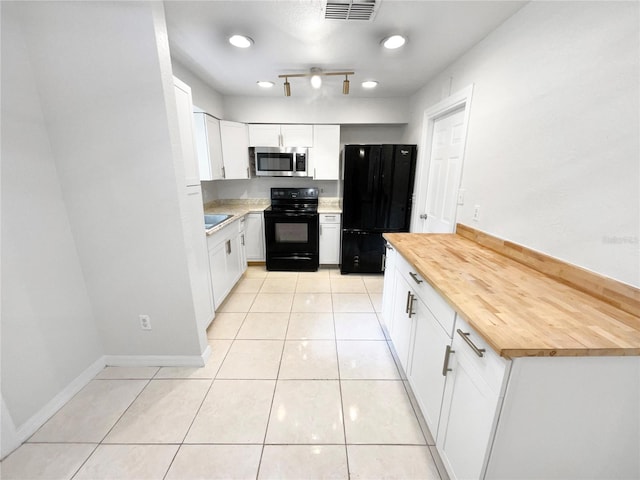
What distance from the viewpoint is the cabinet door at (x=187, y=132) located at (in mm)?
1822

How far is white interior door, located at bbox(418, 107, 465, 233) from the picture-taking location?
7.51 feet

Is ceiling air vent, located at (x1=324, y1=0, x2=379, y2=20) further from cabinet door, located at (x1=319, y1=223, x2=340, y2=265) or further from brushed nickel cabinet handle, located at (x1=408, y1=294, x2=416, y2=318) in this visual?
cabinet door, located at (x1=319, y1=223, x2=340, y2=265)

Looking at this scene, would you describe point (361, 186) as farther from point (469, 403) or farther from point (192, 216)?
point (469, 403)

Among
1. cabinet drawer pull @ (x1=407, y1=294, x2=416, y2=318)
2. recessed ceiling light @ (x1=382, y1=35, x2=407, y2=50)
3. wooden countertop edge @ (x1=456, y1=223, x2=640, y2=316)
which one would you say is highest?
recessed ceiling light @ (x1=382, y1=35, x2=407, y2=50)

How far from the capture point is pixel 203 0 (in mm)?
1503

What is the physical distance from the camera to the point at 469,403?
0.95 metres

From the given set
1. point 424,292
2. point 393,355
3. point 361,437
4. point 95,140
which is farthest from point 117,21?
point 393,355

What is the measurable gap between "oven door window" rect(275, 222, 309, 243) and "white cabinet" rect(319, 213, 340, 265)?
0.25 metres

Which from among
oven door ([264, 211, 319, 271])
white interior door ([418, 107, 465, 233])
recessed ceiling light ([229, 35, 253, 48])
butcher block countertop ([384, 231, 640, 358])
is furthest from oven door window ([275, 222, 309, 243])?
butcher block countertop ([384, 231, 640, 358])

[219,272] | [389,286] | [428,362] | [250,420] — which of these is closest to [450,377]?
[428,362]

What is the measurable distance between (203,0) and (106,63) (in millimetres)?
680

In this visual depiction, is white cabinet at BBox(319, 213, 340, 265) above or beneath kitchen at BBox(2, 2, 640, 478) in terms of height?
beneath

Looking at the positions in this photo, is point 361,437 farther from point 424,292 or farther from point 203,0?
point 203,0

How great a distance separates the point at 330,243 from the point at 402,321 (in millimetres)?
2025
